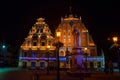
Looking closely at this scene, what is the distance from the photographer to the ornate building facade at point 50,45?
187 ft

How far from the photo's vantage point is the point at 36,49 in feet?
189

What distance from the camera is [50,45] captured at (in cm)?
5731

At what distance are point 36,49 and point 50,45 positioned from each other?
13.6ft

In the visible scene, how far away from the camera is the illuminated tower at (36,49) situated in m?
57.5

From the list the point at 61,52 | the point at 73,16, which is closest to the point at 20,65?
the point at 61,52

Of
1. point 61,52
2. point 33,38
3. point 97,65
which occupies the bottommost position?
point 97,65

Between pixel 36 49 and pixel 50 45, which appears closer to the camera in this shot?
pixel 50 45

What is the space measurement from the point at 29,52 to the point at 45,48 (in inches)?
188

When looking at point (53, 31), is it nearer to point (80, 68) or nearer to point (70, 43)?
point (70, 43)

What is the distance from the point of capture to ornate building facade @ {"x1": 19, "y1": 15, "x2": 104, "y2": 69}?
5688 centimetres

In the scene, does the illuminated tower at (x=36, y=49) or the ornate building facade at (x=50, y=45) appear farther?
the illuminated tower at (x=36, y=49)

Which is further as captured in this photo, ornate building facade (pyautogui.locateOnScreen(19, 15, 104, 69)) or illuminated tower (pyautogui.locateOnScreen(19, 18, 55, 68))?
illuminated tower (pyautogui.locateOnScreen(19, 18, 55, 68))

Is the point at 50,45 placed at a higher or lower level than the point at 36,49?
→ higher

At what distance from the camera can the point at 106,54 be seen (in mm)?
60281
